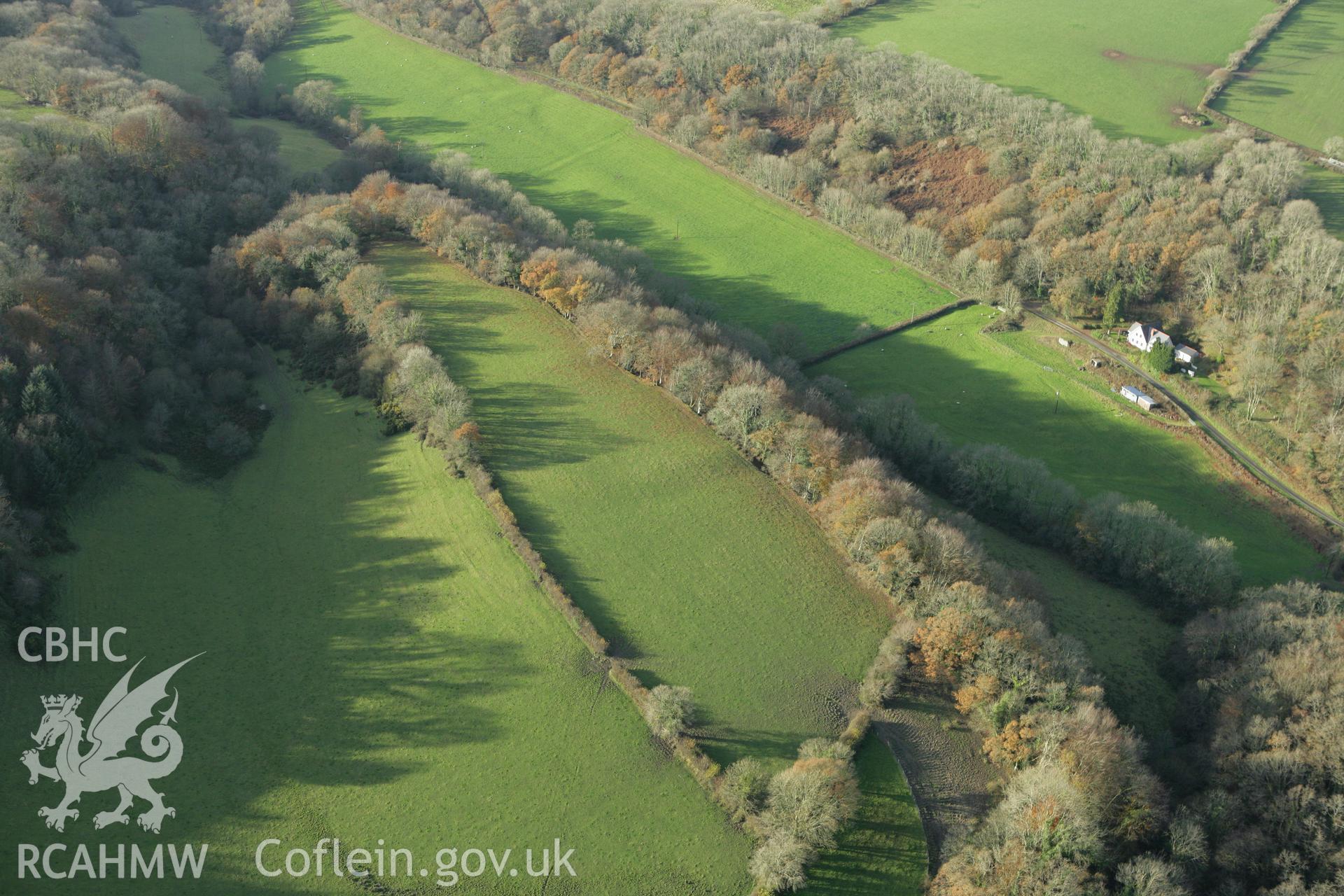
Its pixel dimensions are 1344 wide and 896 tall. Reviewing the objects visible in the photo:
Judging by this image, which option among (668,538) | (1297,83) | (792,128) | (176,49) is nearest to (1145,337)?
(792,128)

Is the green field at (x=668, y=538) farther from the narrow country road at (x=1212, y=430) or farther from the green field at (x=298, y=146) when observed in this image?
the green field at (x=298, y=146)

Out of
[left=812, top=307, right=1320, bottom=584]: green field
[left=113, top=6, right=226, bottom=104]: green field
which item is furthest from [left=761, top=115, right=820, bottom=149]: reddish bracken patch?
[left=113, top=6, right=226, bottom=104]: green field

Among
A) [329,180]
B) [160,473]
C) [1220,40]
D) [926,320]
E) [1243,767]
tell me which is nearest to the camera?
[1243,767]

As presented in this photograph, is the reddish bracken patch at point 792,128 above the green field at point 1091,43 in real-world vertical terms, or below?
below

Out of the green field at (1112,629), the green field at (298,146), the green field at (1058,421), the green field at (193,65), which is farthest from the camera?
the green field at (193,65)

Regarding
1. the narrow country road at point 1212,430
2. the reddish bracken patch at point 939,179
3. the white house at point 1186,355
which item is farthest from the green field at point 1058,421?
the reddish bracken patch at point 939,179

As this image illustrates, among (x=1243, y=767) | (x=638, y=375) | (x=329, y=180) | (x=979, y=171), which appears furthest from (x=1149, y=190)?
(x=329, y=180)

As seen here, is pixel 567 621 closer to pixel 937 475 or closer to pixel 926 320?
pixel 937 475
